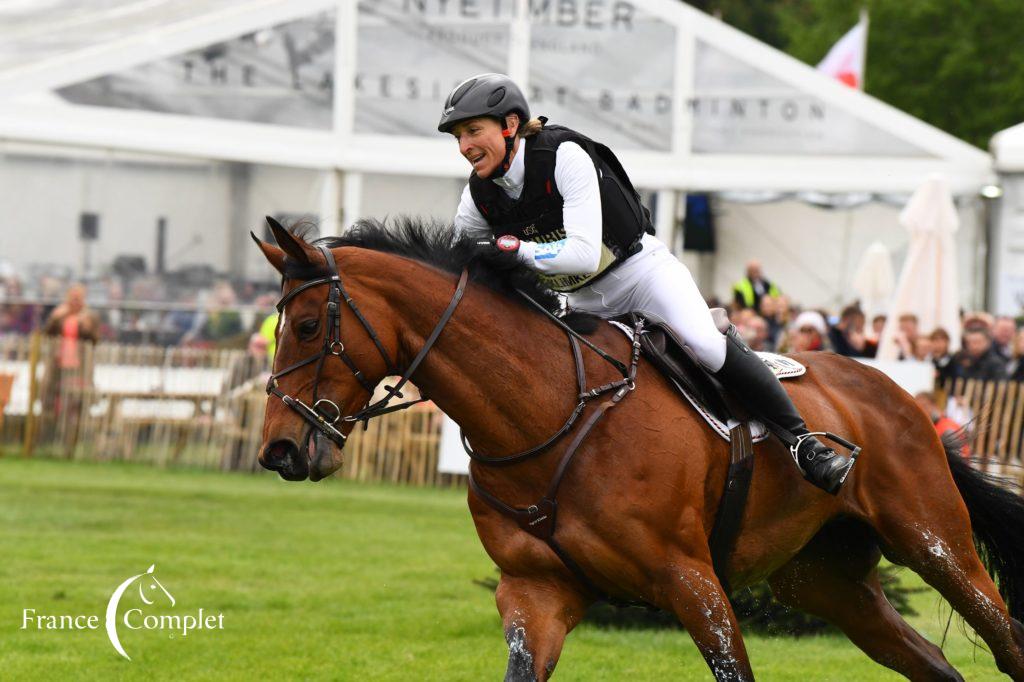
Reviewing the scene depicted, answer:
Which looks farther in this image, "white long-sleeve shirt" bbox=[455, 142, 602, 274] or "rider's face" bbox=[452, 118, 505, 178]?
"rider's face" bbox=[452, 118, 505, 178]

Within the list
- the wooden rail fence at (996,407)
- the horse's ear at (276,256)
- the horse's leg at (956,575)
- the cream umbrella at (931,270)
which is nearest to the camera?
the horse's ear at (276,256)

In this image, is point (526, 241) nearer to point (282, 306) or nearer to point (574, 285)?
point (574, 285)

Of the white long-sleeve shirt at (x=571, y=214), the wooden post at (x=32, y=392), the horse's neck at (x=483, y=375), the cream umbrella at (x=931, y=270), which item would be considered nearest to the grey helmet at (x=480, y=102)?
the white long-sleeve shirt at (x=571, y=214)

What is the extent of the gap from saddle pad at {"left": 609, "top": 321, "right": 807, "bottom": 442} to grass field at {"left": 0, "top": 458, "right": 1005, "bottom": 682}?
1.64 metres

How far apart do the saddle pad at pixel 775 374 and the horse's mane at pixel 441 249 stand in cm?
44

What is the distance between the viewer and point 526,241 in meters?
5.66

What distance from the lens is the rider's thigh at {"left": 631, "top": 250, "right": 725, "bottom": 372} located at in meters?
5.80

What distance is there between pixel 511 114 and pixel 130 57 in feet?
49.2

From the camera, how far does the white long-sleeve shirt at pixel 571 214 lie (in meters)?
5.29

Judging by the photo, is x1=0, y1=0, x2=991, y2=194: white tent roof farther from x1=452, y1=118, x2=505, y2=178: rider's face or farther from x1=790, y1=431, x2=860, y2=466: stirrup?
x1=452, y1=118, x2=505, y2=178: rider's face

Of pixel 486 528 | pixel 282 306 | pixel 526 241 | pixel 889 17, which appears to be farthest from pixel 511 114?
pixel 889 17

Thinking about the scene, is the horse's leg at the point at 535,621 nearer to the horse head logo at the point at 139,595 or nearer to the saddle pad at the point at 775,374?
the saddle pad at the point at 775,374

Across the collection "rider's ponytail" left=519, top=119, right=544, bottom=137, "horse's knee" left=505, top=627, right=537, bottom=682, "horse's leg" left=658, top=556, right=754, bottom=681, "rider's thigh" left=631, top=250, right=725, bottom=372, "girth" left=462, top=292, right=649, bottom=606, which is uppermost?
"rider's ponytail" left=519, top=119, right=544, bottom=137

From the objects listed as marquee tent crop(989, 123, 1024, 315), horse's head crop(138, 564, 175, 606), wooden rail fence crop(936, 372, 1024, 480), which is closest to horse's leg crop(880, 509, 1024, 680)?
horse's head crop(138, 564, 175, 606)
